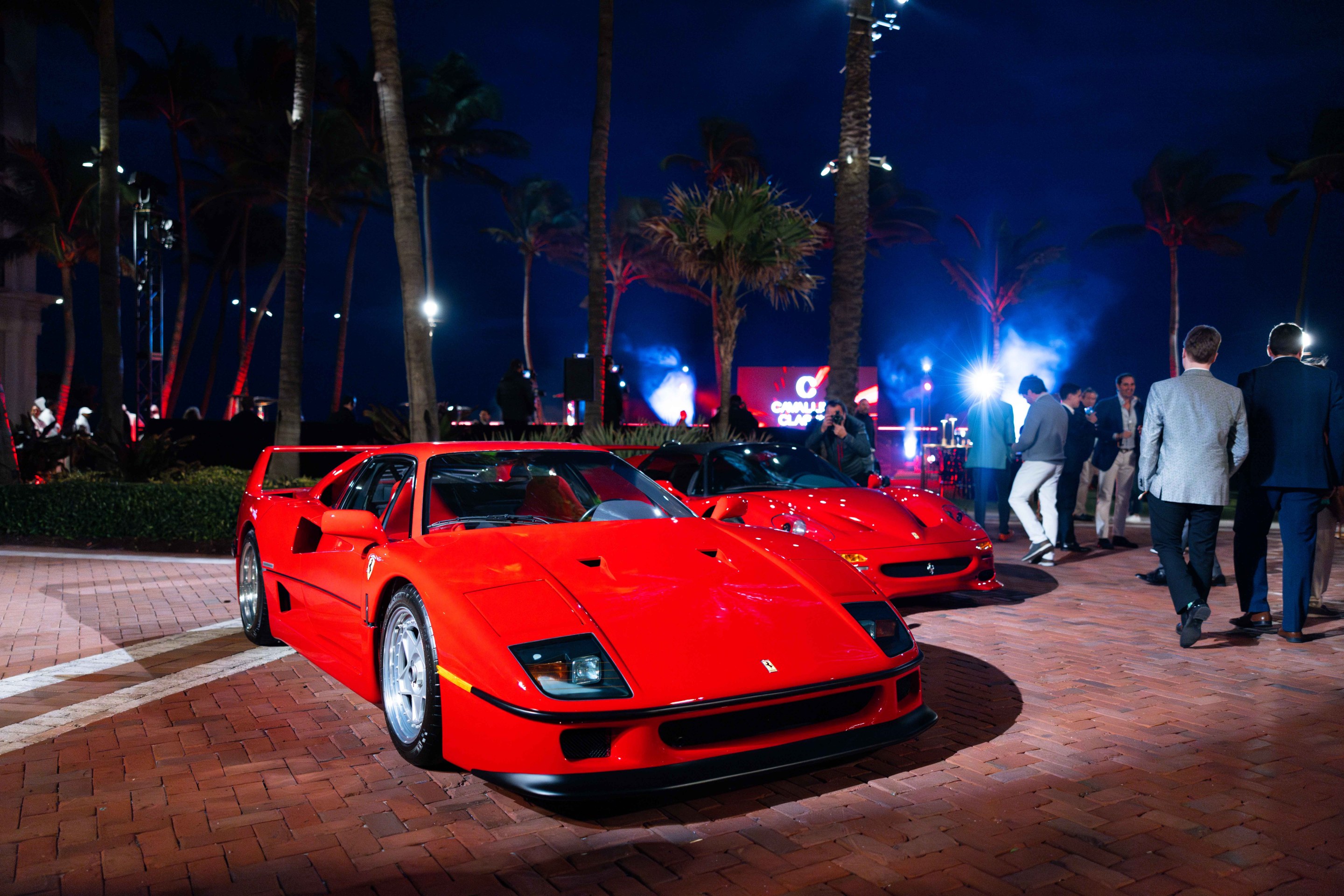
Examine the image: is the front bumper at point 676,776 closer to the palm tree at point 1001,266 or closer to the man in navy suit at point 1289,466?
the man in navy suit at point 1289,466

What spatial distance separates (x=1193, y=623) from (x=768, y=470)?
3.11 metres

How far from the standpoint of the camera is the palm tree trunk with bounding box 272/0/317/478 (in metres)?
13.6

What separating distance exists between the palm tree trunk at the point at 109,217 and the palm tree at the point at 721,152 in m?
28.5

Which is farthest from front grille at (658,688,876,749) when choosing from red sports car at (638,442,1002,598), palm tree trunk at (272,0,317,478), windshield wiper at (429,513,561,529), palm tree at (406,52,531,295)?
palm tree at (406,52,531,295)

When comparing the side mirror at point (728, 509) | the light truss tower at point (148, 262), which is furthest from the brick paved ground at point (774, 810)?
the light truss tower at point (148, 262)

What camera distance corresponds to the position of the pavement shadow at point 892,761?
2.98m

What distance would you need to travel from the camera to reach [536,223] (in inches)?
1950

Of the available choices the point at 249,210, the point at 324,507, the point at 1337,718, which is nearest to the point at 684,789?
the point at 324,507

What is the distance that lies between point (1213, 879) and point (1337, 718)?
207cm

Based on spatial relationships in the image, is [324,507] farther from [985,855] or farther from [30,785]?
[985,855]

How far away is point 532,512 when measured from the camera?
450 centimetres

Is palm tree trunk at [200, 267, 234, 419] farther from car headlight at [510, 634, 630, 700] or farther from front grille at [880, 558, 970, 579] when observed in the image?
car headlight at [510, 634, 630, 700]

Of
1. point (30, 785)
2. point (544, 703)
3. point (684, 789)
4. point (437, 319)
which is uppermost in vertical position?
point (437, 319)

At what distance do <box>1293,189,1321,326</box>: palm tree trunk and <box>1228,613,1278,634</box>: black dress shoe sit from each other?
35.9 meters
